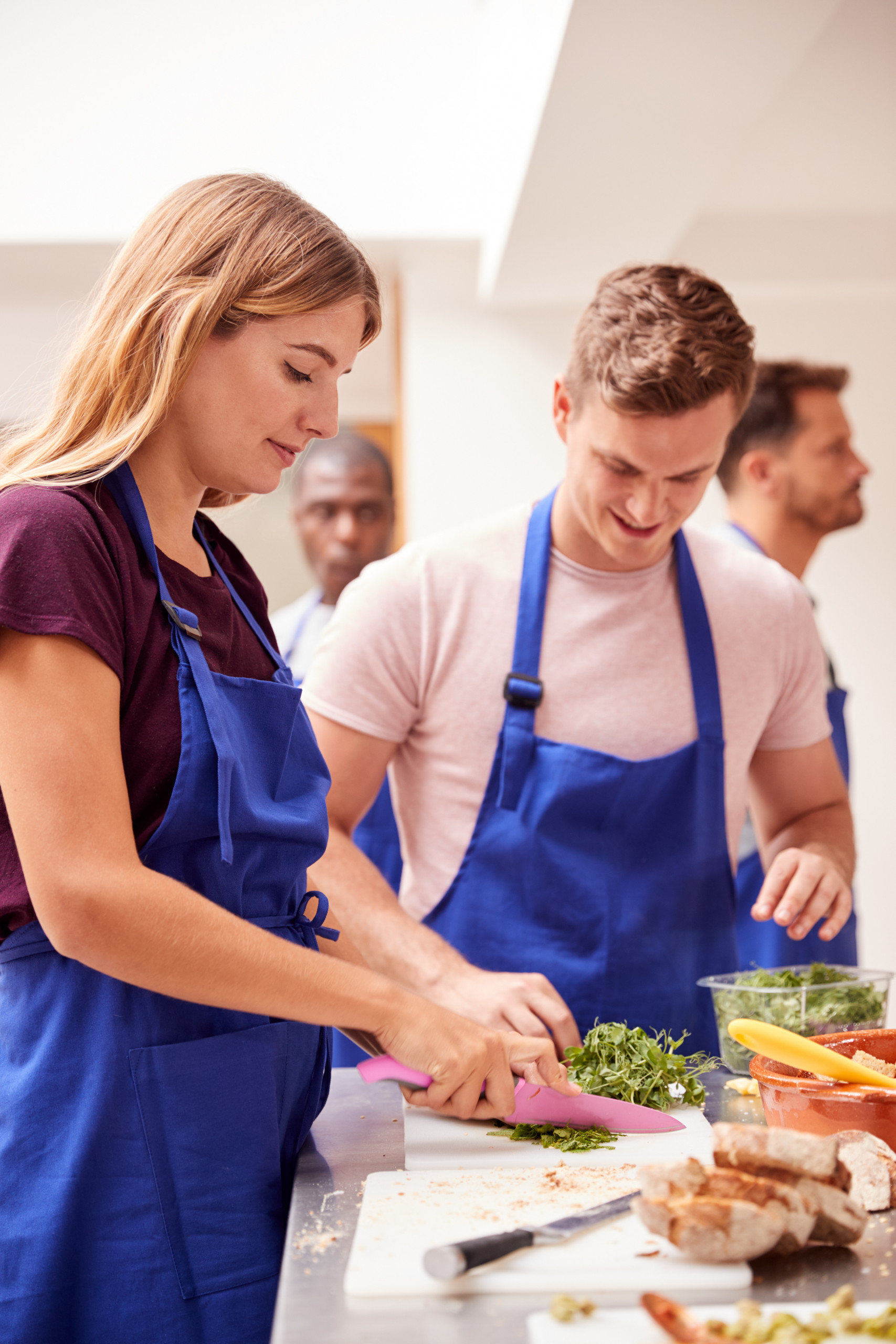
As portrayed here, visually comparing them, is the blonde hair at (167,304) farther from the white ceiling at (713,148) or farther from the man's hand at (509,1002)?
the white ceiling at (713,148)

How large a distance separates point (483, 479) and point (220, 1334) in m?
2.94

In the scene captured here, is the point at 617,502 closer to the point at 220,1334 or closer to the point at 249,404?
the point at 249,404

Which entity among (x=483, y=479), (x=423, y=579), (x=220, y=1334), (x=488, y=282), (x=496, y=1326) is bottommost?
(x=220, y=1334)

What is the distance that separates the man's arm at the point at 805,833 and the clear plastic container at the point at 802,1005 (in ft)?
0.33

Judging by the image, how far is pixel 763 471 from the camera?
3107 millimetres

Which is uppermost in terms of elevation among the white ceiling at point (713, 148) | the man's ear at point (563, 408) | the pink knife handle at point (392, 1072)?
the white ceiling at point (713, 148)

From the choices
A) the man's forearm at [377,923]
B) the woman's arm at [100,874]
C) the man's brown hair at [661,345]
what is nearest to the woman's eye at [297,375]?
the woman's arm at [100,874]

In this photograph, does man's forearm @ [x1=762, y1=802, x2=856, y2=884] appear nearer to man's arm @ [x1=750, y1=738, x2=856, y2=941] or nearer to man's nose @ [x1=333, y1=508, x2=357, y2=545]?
man's arm @ [x1=750, y1=738, x2=856, y2=941]

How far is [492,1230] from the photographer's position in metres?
0.93

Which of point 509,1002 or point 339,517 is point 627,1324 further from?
point 339,517

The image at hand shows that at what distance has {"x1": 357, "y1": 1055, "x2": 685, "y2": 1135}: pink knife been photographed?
1172 mm

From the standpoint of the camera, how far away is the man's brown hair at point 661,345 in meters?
1.62

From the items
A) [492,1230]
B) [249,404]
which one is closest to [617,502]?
[249,404]

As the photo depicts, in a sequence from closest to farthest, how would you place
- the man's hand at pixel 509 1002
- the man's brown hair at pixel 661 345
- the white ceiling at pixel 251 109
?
the man's hand at pixel 509 1002 < the man's brown hair at pixel 661 345 < the white ceiling at pixel 251 109
